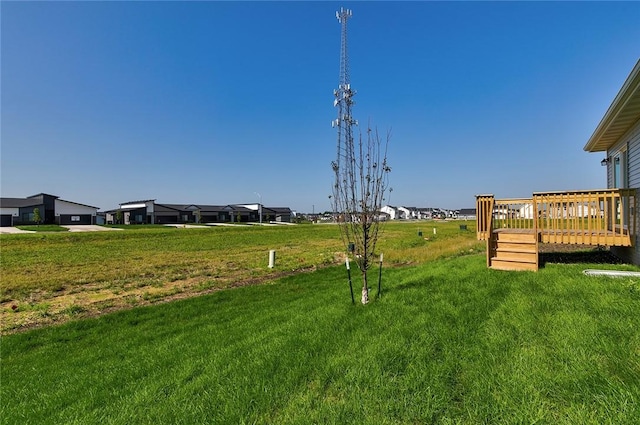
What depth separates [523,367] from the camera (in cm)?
302

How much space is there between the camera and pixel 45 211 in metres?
47.6

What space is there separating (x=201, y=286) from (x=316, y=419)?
9.10m

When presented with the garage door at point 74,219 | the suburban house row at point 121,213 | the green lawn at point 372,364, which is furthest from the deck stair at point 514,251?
the garage door at point 74,219

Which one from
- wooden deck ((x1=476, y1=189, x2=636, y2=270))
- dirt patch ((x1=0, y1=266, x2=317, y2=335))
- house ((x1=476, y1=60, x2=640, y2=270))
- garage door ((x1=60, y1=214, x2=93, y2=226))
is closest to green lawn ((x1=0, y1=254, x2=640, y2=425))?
dirt patch ((x1=0, y1=266, x2=317, y2=335))

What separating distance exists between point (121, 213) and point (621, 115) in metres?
68.5

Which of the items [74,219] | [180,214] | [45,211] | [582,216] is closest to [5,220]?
[45,211]

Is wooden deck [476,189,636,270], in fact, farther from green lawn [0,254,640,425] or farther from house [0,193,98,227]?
house [0,193,98,227]

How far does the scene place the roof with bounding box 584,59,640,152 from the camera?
19.0 ft

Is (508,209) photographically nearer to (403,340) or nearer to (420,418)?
(403,340)

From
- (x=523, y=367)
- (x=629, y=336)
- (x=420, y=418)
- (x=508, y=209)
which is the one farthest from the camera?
(x=508, y=209)

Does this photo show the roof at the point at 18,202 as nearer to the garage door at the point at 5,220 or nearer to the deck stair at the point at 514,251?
the garage door at the point at 5,220

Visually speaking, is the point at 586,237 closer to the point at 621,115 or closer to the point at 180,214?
the point at 621,115

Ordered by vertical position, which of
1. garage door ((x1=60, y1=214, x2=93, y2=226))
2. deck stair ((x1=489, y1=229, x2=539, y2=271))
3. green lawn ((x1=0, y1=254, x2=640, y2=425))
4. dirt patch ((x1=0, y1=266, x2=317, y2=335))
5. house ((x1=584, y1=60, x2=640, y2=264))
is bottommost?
dirt patch ((x1=0, y1=266, x2=317, y2=335))

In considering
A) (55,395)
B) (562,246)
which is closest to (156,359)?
(55,395)
